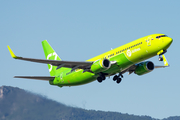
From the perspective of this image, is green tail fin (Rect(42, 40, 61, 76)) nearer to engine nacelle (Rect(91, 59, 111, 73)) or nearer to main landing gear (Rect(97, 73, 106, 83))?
main landing gear (Rect(97, 73, 106, 83))

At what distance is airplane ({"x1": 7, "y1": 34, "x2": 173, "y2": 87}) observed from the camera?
128 ft

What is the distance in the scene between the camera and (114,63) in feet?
134

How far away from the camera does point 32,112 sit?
341 ft

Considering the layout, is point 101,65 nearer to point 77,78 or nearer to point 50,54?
point 77,78

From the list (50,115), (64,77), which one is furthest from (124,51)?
(50,115)

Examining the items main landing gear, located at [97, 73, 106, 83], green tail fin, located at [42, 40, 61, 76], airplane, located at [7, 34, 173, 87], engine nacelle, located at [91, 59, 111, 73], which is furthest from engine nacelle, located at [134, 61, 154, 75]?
green tail fin, located at [42, 40, 61, 76]

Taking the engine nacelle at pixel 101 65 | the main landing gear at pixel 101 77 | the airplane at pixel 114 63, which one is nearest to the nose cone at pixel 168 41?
the airplane at pixel 114 63

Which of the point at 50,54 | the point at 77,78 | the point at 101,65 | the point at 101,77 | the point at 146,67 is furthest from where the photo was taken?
the point at 50,54

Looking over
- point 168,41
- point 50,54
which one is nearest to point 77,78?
point 50,54

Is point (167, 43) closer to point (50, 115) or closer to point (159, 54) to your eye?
point (159, 54)

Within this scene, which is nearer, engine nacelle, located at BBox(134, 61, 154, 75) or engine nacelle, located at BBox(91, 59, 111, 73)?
engine nacelle, located at BBox(91, 59, 111, 73)

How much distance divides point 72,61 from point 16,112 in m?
66.0

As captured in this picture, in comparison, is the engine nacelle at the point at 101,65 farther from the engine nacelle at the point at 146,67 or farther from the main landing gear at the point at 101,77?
the engine nacelle at the point at 146,67

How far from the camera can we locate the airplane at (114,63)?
39.1 m
